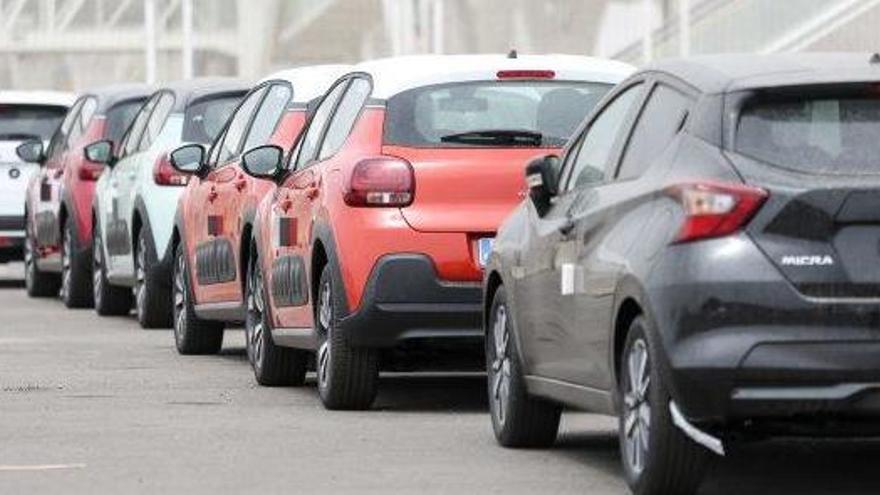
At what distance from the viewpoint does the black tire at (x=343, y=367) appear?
48.3 ft

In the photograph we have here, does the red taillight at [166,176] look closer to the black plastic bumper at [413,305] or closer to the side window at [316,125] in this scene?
the side window at [316,125]

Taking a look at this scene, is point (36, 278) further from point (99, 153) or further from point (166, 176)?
point (166, 176)

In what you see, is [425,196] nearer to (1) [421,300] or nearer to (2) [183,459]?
(1) [421,300]

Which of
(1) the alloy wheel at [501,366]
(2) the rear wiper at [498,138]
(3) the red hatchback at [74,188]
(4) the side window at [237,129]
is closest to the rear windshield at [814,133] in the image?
(1) the alloy wheel at [501,366]

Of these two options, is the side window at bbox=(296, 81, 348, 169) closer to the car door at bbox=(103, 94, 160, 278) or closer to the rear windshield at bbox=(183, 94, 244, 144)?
the rear windshield at bbox=(183, 94, 244, 144)

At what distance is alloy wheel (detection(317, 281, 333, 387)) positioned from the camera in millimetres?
14875

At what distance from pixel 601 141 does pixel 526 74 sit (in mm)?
3123

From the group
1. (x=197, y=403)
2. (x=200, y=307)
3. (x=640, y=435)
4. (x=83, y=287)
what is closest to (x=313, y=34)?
(x=83, y=287)

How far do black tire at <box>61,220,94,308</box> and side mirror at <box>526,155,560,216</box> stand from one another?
1387 centimetres

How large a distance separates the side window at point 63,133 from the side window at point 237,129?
815 cm

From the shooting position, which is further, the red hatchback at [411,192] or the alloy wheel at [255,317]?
→ the alloy wheel at [255,317]

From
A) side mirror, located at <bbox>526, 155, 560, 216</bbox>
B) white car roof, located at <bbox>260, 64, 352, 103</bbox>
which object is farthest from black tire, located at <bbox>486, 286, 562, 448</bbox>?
white car roof, located at <bbox>260, 64, 352, 103</bbox>

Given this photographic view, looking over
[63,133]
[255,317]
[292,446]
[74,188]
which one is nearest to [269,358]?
[255,317]

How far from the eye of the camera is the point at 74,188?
26031 millimetres
